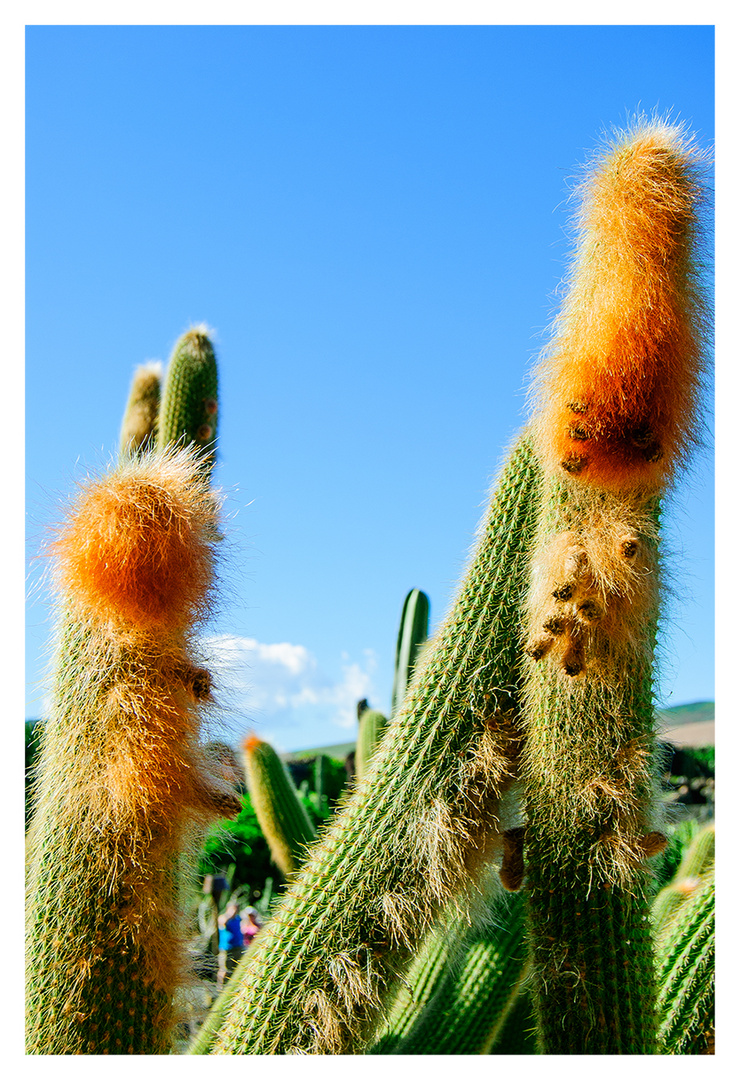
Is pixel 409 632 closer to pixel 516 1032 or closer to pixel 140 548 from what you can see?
pixel 516 1032

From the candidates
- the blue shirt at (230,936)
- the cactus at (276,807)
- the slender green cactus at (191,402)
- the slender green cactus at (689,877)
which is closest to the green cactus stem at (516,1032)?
the slender green cactus at (689,877)

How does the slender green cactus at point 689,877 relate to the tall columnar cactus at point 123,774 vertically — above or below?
below

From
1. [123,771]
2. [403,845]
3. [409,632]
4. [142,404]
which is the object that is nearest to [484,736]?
[403,845]

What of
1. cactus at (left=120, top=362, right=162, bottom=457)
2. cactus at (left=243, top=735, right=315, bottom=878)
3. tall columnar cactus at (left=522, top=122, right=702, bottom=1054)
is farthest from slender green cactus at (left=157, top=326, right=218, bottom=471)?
tall columnar cactus at (left=522, top=122, right=702, bottom=1054)

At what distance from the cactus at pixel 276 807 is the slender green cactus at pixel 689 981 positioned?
1.06 m

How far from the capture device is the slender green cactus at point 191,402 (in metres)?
2.17

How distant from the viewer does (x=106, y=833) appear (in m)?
1.40

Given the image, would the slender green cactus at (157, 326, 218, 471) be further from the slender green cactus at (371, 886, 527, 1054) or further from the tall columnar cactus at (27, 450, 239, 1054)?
the slender green cactus at (371, 886, 527, 1054)

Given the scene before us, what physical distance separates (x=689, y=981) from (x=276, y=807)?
3.91ft

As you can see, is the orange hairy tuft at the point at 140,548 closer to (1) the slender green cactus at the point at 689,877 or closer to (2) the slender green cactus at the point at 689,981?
(2) the slender green cactus at the point at 689,981

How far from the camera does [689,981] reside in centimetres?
171

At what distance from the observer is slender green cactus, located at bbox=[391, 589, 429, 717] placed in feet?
8.45
